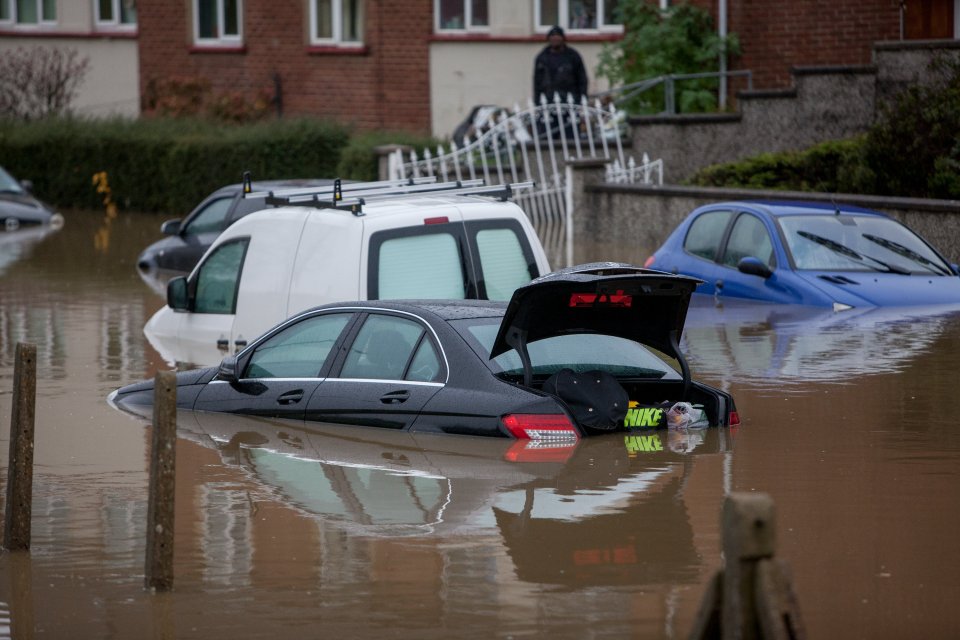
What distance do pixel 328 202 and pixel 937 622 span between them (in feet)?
22.1

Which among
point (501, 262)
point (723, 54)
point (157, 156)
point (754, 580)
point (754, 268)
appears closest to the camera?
point (754, 580)

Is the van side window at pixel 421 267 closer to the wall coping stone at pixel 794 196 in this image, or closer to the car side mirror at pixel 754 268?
the car side mirror at pixel 754 268

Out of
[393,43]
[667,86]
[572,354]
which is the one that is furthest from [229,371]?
[393,43]

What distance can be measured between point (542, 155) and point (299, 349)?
15885 mm

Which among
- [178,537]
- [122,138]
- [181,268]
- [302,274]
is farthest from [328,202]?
[122,138]

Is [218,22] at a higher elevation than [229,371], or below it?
higher

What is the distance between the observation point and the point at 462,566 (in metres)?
7.92

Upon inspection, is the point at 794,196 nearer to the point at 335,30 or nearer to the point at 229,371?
the point at 229,371

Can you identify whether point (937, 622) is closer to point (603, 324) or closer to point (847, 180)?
point (603, 324)

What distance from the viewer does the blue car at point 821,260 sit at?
1569 centimetres

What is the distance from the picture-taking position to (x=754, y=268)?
1599 cm

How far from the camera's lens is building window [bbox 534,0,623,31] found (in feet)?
100

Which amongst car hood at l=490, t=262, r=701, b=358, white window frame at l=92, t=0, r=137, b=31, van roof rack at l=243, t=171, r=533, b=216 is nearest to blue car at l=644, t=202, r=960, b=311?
van roof rack at l=243, t=171, r=533, b=216

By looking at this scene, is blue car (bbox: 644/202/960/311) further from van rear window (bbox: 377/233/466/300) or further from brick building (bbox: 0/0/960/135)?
brick building (bbox: 0/0/960/135)
